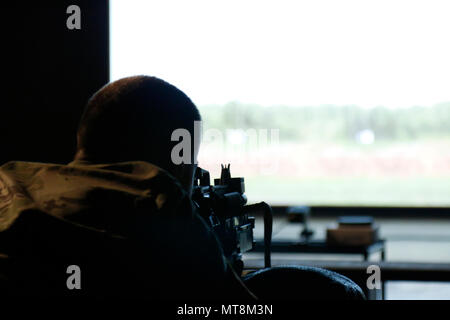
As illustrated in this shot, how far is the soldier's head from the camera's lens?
65 cm

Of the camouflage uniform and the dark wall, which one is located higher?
the dark wall

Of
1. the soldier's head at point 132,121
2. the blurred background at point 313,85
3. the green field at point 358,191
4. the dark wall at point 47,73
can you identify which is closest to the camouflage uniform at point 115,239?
the soldier's head at point 132,121

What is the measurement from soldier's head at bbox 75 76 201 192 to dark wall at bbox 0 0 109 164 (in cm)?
125

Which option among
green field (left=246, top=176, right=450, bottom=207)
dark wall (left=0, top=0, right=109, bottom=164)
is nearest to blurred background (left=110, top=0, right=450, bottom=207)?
green field (left=246, top=176, right=450, bottom=207)

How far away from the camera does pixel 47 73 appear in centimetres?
186

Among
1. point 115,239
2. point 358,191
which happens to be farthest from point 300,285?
point 358,191

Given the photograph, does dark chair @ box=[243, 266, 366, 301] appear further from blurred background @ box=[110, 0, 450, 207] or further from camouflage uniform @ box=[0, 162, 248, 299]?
blurred background @ box=[110, 0, 450, 207]

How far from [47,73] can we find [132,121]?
1.32 meters

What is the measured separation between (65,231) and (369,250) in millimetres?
2174

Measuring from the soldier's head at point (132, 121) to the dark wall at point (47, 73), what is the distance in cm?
125

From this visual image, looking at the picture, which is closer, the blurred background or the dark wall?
the dark wall

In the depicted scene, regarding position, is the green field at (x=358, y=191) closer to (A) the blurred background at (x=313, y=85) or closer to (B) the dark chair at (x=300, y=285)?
(A) the blurred background at (x=313, y=85)

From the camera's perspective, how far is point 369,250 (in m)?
2.56
